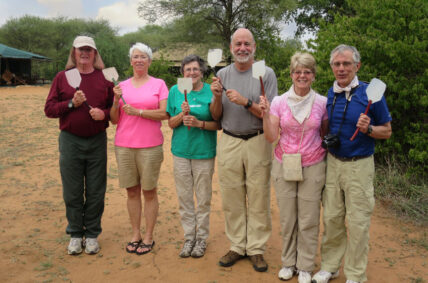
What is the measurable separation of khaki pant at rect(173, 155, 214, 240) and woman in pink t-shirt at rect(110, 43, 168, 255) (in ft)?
0.86

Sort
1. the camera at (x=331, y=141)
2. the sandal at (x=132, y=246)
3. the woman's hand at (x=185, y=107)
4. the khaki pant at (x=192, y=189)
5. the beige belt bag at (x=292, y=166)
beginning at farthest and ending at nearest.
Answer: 1. the sandal at (x=132, y=246)
2. the khaki pant at (x=192, y=189)
3. the woman's hand at (x=185, y=107)
4. the beige belt bag at (x=292, y=166)
5. the camera at (x=331, y=141)

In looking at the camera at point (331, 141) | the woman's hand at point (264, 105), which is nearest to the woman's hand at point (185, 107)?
the woman's hand at point (264, 105)

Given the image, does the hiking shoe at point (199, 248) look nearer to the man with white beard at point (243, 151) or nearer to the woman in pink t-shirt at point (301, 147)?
the man with white beard at point (243, 151)

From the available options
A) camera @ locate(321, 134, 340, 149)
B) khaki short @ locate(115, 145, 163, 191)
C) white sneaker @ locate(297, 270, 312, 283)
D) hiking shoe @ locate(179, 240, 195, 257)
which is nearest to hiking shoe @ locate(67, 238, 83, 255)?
khaki short @ locate(115, 145, 163, 191)

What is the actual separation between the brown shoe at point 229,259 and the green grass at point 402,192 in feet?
8.11

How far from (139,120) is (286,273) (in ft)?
6.25

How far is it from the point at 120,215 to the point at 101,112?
1.88m

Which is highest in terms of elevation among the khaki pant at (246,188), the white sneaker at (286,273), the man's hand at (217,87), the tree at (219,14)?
the tree at (219,14)

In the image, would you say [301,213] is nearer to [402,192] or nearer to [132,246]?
[132,246]

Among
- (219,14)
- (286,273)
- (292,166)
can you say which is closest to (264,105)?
(292,166)

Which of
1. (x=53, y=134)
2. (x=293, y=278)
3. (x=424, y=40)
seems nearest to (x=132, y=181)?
(x=293, y=278)

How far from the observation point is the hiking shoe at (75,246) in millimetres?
3807

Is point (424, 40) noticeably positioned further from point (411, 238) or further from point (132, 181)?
point (132, 181)

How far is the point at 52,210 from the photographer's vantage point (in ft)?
16.7
